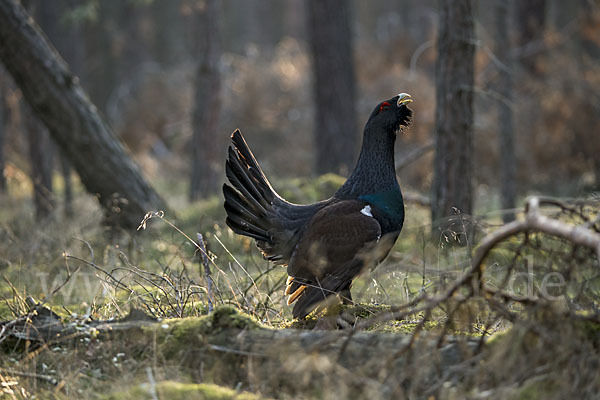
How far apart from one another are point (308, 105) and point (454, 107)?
42.4 ft

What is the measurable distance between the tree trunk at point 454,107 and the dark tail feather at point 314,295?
2.41 meters

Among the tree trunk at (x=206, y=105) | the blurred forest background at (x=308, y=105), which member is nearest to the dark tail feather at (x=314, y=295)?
the blurred forest background at (x=308, y=105)

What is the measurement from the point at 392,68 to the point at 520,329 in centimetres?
1775

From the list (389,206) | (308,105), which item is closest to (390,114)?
(389,206)

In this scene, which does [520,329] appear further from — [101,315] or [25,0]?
[25,0]

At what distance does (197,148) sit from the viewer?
39.7ft

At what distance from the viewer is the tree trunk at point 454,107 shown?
6375mm

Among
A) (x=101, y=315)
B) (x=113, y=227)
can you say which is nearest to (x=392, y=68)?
(x=113, y=227)

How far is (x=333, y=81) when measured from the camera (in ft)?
36.1

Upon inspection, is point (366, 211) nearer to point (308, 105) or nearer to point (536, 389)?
point (536, 389)

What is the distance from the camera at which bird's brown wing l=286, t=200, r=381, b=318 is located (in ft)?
13.9

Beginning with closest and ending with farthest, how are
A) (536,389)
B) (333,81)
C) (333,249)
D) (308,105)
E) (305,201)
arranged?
1. (536,389)
2. (333,249)
3. (305,201)
4. (333,81)
5. (308,105)

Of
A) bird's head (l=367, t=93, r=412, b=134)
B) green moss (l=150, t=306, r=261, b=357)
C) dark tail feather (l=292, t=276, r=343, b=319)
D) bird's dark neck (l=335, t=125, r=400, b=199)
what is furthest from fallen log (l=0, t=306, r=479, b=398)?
bird's head (l=367, t=93, r=412, b=134)

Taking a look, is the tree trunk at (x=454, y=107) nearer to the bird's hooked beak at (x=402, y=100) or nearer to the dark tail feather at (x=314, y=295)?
the bird's hooked beak at (x=402, y=100)
